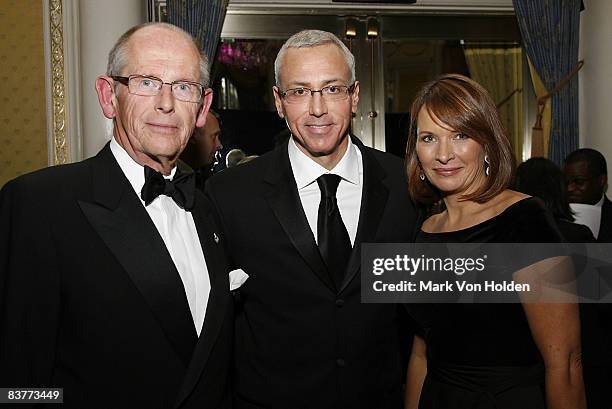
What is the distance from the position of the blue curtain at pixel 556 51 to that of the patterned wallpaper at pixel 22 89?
413 centimetres

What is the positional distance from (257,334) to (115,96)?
35.8 inches

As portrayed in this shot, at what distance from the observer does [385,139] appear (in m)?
5.74

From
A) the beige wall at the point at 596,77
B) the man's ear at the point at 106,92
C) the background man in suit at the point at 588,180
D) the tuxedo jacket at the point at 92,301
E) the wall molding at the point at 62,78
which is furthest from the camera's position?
the beige wall at the point at 596,77

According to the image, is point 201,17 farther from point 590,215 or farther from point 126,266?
point 126,266

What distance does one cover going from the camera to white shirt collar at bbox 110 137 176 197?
5.30ft

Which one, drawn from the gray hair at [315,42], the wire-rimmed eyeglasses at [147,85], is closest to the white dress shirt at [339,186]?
the gray hair at [315,42]

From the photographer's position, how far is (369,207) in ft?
6.95

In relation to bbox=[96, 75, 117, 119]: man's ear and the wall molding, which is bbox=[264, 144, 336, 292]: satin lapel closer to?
bbox=[96, 75, 117, 119]: man's ear

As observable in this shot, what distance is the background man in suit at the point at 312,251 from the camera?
6.66ft

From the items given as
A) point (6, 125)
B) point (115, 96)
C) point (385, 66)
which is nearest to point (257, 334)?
point (115, 96)

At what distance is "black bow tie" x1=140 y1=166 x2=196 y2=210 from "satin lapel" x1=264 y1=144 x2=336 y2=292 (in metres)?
0.43

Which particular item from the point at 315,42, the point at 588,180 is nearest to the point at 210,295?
the point at 315,42

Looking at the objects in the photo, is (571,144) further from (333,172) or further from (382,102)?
(333,172)

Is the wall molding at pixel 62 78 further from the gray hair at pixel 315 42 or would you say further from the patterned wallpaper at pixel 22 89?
→ the gray hair at pixel 315 42
